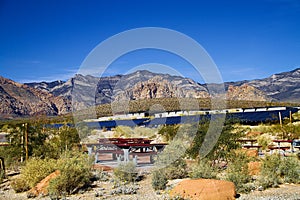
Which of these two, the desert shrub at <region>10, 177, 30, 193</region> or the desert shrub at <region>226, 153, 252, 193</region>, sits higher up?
the desert shrub at <region>226, 153, 252, 193</region>

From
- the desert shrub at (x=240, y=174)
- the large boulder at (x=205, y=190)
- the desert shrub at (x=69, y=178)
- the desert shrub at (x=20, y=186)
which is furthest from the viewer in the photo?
the desert shrub at (x=20, y=186)

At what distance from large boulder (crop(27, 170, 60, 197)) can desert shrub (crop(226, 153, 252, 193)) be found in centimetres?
520


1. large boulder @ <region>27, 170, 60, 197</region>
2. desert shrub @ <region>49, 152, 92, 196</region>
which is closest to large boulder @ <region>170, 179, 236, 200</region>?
desert shrub @ <region>49, 152, 92, 196</region>

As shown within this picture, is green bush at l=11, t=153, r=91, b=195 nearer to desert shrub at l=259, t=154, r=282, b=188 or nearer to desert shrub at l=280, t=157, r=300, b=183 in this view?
desert shrub at l=259, t=154, r=282, b=188

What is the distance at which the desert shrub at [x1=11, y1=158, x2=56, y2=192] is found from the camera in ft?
37.6

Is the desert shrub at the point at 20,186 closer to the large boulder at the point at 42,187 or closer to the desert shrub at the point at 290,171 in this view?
the large boulder at the point at 42,187

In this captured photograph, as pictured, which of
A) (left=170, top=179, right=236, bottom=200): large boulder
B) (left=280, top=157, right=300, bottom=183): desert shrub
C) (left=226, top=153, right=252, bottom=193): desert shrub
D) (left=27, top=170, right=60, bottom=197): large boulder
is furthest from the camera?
(left=280, top=157, right=300, bottom=183): desert shrub

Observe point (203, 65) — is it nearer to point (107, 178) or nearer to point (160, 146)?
point (160, 146)

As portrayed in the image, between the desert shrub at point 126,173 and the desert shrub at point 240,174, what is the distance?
299cm

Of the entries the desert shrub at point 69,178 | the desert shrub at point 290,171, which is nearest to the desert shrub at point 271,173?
the desert shrub at point 290,171

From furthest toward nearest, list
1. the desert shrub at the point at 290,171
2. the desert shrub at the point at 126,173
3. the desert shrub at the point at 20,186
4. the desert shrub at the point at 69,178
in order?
the desert shrub at the point at 126,173
the desert shrub at the point at 20,186
the desert shrub at the point at 290,171
the desert shrub at the point at 69,178

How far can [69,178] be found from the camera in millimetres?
10656

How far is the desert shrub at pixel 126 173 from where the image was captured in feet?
38.1

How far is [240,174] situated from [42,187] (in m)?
5.87
